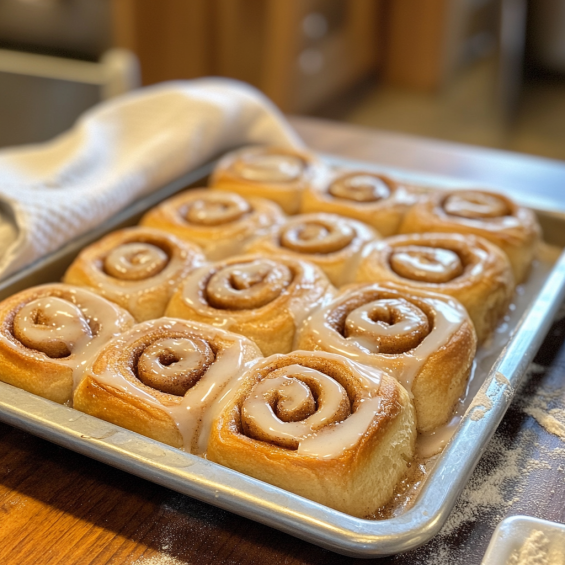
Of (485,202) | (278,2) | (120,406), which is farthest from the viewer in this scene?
(278,2)

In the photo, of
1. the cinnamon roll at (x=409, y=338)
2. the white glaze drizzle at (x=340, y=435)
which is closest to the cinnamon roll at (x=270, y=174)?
the cinnamon roll at (x=409, y=338)

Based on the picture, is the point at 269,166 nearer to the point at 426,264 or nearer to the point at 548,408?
the point at 426,264

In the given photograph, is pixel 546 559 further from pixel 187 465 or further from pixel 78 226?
pixel 78 226

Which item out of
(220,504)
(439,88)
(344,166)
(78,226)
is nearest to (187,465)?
(220,504)

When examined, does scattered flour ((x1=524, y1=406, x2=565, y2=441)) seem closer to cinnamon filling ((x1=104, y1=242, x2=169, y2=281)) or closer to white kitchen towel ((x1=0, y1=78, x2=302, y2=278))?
cinnamon filling ((x1=104, y1=242, x2=169, y2=281))

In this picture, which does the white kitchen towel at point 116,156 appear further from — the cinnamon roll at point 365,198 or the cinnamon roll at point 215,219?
the cinnamon roll at point 365,198

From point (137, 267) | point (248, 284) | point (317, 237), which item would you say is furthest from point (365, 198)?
point (137, 267)
